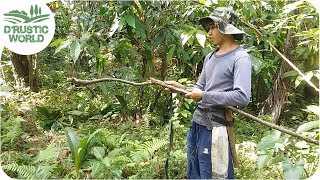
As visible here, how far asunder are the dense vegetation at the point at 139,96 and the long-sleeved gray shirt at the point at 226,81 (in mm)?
293

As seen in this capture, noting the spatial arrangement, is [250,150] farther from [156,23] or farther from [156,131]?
[156,23]

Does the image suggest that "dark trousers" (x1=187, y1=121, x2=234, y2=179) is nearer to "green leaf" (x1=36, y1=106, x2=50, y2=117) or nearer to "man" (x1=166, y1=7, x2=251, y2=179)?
"man" (x1=166, y1=7, x2=251, y2=179)

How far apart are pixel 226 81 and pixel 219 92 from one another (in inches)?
4.2

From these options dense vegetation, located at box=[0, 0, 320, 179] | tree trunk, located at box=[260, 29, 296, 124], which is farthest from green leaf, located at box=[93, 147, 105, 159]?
tree trunk, located at box=[260, 29, 296, 124]

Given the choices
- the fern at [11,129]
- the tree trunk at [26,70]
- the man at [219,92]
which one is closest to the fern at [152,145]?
the man at [219,92]

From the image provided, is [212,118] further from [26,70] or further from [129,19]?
[26,70]

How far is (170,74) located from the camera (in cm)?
439

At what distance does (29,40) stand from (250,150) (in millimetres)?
2226

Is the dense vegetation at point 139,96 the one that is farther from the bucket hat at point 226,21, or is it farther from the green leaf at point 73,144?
the bucket hat at point 226,21

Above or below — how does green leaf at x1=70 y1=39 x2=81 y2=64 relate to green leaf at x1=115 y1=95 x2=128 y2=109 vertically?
above

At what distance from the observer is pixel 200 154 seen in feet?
7.48

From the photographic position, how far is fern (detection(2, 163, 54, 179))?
9.37 ft

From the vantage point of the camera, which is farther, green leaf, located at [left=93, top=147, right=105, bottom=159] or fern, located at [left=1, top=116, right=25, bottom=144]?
fern, located at [left=1, top=116, right=25, bottom=144]

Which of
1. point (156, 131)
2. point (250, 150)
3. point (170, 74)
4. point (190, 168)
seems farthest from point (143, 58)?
point (190, 168)
